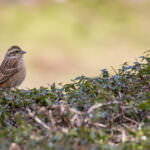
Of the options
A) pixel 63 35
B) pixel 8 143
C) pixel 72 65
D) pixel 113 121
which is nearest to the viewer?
pixel 8 143

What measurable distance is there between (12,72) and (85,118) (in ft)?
12.9

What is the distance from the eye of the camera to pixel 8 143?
4891 mm

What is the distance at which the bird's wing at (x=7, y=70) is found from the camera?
8.61 meters

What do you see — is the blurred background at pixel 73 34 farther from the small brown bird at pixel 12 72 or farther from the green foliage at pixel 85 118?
the green foliage at pixel 85 118

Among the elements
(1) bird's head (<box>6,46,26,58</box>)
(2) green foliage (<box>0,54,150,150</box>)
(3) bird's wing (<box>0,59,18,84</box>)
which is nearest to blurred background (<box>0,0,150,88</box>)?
(1) bird's head (<box>6,46,26,58</box>)

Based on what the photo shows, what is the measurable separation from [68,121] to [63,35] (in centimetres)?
1347

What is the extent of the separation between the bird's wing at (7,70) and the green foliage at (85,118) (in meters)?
2.18

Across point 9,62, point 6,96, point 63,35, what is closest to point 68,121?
point 6,96

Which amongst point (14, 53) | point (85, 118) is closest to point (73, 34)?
point (14, 53)

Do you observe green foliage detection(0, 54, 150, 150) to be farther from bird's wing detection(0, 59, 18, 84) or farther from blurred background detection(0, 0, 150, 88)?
blurred background detection(0, 0, 150, 88)

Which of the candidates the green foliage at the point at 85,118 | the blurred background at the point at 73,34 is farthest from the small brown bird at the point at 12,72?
the blurred background at the point at 73,34

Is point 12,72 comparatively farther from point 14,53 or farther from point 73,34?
point 73,34

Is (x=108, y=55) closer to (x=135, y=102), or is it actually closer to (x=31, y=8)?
(x=31, y=8)

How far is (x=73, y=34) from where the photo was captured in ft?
61.0
